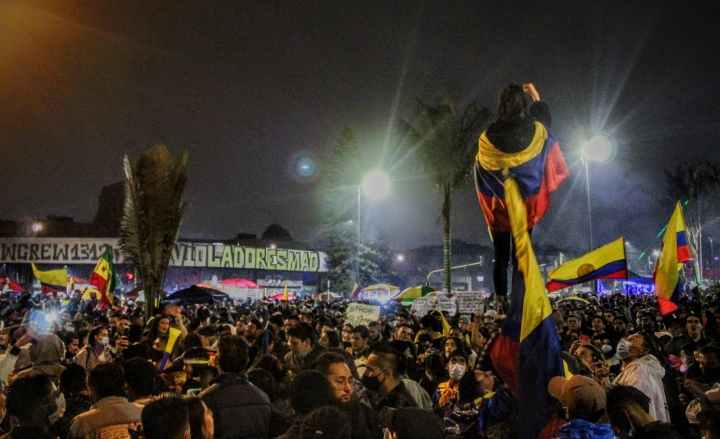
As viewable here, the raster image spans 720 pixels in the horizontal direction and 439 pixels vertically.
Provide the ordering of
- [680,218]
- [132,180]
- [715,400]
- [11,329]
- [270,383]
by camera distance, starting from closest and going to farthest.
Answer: [715,400]
[270,383]
[11,329]
[680,218]
[132,180]

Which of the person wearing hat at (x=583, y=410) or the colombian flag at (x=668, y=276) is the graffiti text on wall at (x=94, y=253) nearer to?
the colombian flag at (x=668, y=276)

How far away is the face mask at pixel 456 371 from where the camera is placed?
6691 mm

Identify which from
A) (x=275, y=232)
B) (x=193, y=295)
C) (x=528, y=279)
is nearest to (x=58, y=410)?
(x=528, y=279)

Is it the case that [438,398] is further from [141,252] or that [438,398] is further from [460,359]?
[141,252]

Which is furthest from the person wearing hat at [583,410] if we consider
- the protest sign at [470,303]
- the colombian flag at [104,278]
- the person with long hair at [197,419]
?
the colombian flag at [104,278]

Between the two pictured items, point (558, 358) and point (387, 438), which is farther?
point (558, 358)

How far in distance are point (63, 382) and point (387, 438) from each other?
3417 millimetres

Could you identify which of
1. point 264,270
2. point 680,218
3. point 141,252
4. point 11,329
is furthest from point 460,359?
point 264,270

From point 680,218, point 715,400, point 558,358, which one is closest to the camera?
point 558,358

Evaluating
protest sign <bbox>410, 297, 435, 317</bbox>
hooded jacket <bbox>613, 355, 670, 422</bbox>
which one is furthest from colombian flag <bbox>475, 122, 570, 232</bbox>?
protest sign <bbox>410, 297, 435, 317</bbox>

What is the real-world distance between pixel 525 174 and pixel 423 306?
10.2 m

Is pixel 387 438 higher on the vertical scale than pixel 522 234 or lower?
lower

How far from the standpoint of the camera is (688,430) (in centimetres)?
682

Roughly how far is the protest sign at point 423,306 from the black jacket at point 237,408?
1081 centimetres
